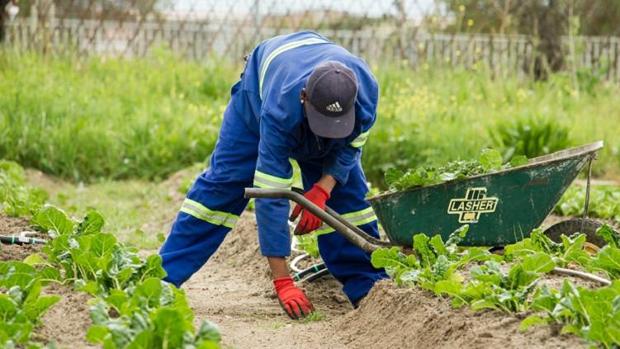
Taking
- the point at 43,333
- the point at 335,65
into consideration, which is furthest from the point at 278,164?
the point at 43,333

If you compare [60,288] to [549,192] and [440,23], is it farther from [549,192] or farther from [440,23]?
[440,23]

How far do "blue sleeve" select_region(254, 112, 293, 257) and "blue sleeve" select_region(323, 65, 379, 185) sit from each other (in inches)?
10.2

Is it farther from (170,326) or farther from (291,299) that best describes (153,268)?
(170,326)

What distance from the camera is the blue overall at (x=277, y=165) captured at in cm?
534

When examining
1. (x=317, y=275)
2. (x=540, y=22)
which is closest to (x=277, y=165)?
(x=317, y=275)

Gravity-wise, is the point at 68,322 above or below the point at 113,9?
above

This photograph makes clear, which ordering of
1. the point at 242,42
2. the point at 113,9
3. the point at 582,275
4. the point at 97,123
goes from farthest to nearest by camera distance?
the point at 113,9 < the point at 242,42 < the point at 97,123 < the point at 582,275

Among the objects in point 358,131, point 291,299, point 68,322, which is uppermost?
point 358,131

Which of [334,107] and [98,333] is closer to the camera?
[98,333]

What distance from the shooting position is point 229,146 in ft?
19.2

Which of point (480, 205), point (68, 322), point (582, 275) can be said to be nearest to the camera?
point (68, 322)

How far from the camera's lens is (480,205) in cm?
545

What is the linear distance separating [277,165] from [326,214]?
321 millimetres

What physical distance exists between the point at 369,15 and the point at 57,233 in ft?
29.1
